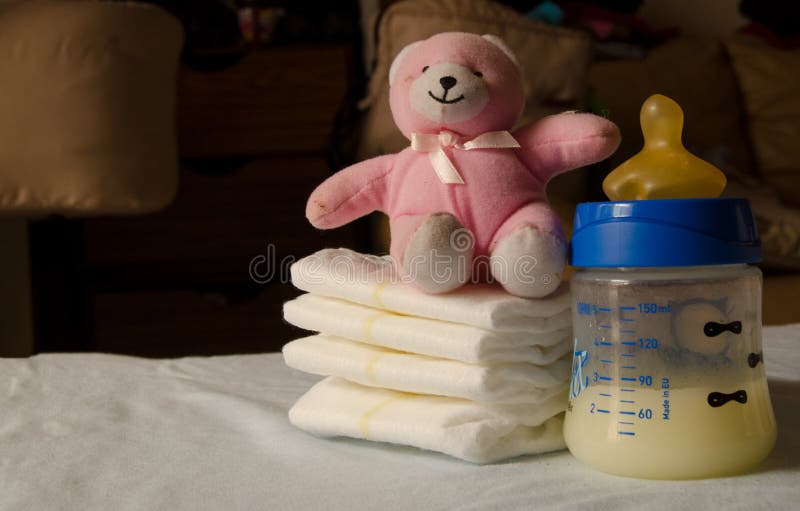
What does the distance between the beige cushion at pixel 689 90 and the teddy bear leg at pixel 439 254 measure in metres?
1.59

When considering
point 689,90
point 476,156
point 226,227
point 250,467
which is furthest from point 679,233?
point 689,90

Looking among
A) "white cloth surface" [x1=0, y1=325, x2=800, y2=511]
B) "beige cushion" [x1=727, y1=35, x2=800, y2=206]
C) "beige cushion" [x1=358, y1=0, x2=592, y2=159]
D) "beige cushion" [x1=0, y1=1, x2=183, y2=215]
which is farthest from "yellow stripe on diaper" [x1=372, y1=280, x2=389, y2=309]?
"beige cushion" [x1=727, y1=35, x2=800, y2=206]

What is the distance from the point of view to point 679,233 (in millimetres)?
494

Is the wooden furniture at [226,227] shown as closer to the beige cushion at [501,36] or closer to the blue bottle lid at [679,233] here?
the beige cushion at [501,36]

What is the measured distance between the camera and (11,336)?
1960 millimetres

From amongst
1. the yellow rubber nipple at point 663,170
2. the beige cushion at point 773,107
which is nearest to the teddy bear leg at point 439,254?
the yellow rubber nipple at point 663,170

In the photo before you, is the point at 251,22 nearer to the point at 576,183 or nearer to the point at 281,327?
the point at 281,327

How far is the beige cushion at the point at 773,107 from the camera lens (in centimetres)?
226

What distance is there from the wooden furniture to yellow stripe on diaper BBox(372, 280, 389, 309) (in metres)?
1.31

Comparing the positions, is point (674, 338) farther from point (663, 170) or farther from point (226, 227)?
point (226, 227)

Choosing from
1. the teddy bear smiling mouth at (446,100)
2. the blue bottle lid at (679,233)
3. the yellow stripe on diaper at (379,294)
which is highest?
the teddy bear smiling mouth at (446,100)

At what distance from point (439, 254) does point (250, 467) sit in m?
0.19

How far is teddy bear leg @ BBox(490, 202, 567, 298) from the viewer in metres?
0.55

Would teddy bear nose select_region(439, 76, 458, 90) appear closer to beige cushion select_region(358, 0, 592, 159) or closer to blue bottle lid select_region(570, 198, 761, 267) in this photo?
blue bottle lid select_region(570, 198, 761, 267)
